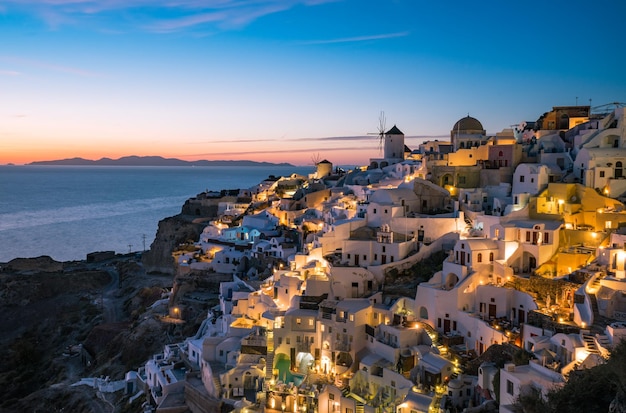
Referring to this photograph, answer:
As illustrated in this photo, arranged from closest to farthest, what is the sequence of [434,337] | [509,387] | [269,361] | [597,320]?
[509,387]
[597,320]
[434,337]
[269,361]

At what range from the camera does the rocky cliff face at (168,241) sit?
55125 millimetres

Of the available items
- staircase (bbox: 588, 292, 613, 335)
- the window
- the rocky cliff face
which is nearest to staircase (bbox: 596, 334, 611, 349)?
staircase (bbox: 588, 292, 613, 335)

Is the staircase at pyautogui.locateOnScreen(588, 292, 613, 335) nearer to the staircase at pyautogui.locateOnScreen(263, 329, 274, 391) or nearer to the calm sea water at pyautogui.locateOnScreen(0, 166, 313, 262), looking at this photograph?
the staircase at pyautogui.locateOnScreen(263, 329, 274, 391)

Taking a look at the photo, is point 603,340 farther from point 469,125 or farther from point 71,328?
point 71,328

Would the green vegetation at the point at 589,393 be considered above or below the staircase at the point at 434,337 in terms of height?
above

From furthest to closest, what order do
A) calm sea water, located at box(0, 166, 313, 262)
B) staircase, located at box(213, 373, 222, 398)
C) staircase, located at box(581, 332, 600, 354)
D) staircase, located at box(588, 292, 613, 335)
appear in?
calm sea water, located at box(0, 166, 313, 262), staircase, located at box(213, 373, 222, 398), staircase, located at box(588, 292, 613, 335), staircase, located at box(581, 332, 600, 354)

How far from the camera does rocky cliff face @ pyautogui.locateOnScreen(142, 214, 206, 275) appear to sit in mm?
55125

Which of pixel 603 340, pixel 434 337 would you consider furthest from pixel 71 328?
pixel 603 340

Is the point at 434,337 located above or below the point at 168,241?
above

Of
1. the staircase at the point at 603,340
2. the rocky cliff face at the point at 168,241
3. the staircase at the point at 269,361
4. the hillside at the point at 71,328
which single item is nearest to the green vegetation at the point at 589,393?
the staircase at the point at 603,340

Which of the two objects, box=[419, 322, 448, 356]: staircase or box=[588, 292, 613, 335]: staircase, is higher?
box=[588, 292, 613, 335]: staircase

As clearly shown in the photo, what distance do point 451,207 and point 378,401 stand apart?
14.3 metres

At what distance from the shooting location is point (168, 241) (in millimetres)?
56406

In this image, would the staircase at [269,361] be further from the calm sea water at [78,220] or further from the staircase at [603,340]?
the calm sea water at [78,220]
